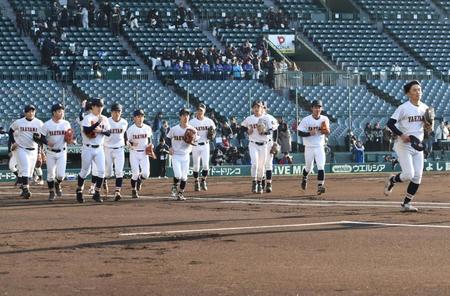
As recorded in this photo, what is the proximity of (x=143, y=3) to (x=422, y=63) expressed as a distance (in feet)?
47.6

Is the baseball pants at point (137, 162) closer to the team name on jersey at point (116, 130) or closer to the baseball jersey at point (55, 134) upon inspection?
the team name on jersey at point (116, 130)

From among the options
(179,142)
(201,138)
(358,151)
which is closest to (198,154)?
(201,138)

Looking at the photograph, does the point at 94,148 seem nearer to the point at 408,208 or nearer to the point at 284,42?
the point at 408,208

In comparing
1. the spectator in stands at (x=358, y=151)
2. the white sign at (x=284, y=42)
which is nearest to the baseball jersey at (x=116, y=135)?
the spectator in stands at (x=358, y=151)

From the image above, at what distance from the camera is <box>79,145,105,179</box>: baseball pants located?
20734 mm

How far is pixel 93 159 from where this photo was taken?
821 inches

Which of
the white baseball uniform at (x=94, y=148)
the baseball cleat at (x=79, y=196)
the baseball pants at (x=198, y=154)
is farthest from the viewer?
the baseball pants at (x=198, y=154)

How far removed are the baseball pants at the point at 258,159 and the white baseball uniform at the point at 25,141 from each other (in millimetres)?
4889

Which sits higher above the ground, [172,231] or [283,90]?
[283,90]

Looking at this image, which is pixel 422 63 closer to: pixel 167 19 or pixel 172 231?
pixel 167 19

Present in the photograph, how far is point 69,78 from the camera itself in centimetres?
4316

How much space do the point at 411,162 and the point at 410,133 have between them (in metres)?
0.48

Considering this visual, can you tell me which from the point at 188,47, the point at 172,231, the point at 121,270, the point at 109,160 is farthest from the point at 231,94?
the point at 121,270

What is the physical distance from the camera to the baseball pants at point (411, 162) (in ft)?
56.1
